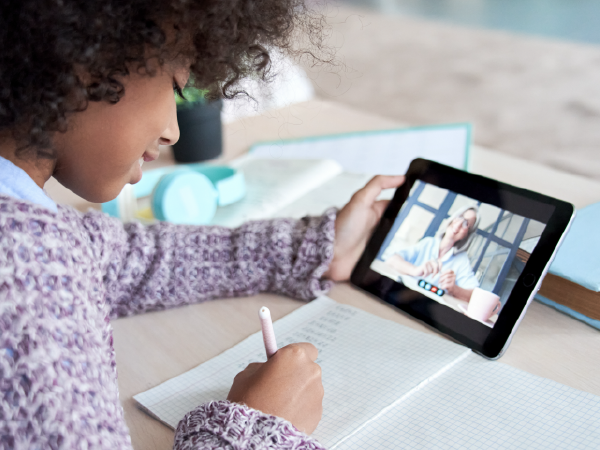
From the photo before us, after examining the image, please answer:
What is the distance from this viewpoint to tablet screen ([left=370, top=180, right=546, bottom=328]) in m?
0.50

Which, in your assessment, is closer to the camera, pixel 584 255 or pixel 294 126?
pixel 584 255

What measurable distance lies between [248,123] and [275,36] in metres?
0.64

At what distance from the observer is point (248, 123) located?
44.6 inches

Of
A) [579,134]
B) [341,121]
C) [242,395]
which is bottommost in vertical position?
[242,395]

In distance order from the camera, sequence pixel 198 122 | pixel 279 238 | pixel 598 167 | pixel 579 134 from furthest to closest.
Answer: pixel 579 134
pixel 598 167
pixel 198 122
pixel 279 238

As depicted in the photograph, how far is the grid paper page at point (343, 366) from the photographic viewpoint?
438 mm

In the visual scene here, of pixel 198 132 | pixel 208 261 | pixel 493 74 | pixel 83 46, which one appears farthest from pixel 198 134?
pixel 493 74

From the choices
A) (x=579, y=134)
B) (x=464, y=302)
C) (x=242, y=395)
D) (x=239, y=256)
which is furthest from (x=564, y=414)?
(x=579, y=134)

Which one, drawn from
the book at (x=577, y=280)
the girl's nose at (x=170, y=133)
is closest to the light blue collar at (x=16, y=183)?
the girl's nose at (x=170, y=133)

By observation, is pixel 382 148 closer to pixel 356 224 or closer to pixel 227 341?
pixel 356 224

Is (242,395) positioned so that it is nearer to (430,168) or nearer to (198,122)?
(430,168)

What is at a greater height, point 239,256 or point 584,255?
point 584,255

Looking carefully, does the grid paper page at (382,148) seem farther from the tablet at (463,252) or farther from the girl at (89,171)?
the girl at (89,171)

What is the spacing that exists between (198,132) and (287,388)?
23.8 inches
